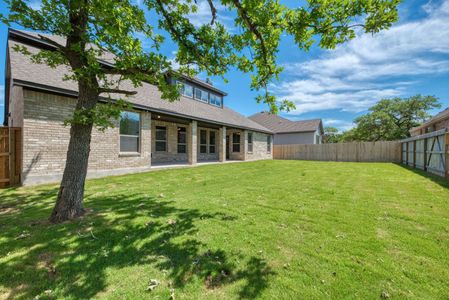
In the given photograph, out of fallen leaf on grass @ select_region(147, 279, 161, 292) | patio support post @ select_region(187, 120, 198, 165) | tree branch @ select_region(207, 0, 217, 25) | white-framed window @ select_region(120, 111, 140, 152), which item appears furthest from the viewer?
patio support post @ select_region(187, 120, 198, 165)

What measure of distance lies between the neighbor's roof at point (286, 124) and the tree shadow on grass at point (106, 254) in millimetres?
26364

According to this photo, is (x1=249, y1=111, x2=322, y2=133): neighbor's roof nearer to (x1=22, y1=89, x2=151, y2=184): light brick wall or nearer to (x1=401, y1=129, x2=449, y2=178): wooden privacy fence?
(x1=401, y1=129, x2=449, y2=178): wooden privacy fence

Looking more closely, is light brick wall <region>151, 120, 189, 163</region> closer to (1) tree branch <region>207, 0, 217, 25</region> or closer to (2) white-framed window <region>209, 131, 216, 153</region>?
(2) white-framed window <region>209, 131, 216, 153</region>

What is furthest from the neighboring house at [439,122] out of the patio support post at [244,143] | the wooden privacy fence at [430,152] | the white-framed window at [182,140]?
the white-framed window at [182,140]

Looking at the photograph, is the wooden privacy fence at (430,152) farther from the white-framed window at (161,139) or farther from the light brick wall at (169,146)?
the white-framed window at (161,139)

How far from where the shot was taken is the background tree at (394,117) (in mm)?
27497

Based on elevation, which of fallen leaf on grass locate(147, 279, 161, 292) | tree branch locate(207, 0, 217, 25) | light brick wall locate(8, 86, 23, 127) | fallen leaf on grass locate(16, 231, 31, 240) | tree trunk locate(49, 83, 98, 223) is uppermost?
tree branch locate(207, 0, 217, 25)

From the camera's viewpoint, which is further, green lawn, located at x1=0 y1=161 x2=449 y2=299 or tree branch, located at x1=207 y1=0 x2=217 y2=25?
tree branch, located at x1=207 y1=0 x2=217 y2=25

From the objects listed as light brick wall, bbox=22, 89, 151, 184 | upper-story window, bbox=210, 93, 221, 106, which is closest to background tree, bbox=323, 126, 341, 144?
upper-story window, bbox=210, 93, 221, 106

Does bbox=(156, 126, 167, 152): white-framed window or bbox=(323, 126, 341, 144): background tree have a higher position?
bbox=(323, 126, 341, 144): background tree

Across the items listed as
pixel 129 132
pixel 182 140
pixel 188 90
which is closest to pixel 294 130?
pixel 188 90

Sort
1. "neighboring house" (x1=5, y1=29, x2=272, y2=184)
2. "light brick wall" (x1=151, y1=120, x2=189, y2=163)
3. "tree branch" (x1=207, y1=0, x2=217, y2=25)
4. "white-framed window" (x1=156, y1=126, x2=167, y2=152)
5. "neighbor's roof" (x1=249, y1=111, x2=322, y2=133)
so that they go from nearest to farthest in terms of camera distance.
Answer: "tree branch" (x1=207, y1=0, x2=217, y2=25)
"neighboring house" (x1=5, y1=29, x2=272, y2=184)
"light brick wall" (x1=151, y1=120, x2=189, y2=163)
"white-framed window" (x1=156, y1=126, x2=167, y2=152)
"neighbor's roof" (x1=249, y1=111, x2=322, y2=133)

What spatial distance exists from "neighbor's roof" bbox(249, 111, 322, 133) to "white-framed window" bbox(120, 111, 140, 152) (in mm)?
22499

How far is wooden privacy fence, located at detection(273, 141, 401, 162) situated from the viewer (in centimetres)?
1770
